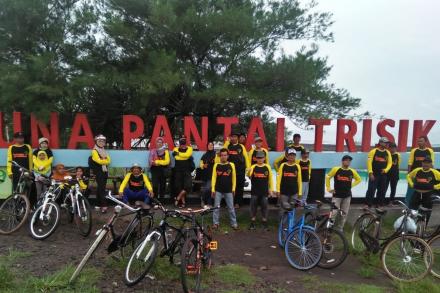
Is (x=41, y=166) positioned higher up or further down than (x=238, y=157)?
further down

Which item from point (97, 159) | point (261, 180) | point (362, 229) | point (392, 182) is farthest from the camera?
point (392, 182)

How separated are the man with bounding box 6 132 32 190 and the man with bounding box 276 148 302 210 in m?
4.93

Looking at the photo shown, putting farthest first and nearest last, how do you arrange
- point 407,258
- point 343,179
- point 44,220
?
point 343,179, point 44,220, point 407,258

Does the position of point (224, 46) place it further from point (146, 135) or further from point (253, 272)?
point (253, 272)

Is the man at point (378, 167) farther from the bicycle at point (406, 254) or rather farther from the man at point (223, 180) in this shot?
the man at point (223, 180)

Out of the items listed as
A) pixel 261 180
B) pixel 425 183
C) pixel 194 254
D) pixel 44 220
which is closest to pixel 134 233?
pixel 194 254

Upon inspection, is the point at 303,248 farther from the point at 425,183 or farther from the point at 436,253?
the point at 425,183

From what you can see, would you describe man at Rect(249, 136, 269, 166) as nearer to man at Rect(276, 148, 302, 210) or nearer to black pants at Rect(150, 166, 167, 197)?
man at Rect(276, 148, 302, 210)

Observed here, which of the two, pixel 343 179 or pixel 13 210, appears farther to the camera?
pixel 343 179

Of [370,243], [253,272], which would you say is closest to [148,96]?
[253,272]

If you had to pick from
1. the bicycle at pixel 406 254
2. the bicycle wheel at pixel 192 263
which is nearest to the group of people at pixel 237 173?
A: the bicycle at pixel 406 254

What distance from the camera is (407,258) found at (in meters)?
5.93

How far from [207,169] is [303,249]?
3.07m

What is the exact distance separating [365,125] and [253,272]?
5529mm
